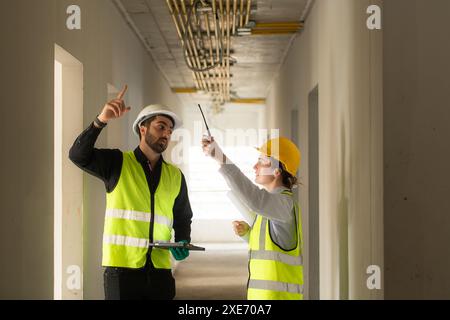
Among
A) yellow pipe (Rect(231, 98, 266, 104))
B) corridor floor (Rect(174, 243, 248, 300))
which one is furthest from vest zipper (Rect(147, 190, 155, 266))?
yellow pipe (Rect(231, 98, 266, 104))

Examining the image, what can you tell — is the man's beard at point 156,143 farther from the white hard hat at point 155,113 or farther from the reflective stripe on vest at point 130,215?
the reflective stripe on vest at point 130,215

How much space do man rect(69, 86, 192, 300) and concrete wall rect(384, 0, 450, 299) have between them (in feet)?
3.26

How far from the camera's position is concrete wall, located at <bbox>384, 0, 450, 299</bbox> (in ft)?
9.18

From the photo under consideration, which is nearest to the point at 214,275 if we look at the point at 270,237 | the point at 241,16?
the point at 241,16

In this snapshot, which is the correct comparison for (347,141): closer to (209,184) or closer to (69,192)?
(69,192)

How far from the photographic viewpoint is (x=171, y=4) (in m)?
5.24

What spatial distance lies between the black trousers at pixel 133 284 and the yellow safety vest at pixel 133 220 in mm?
30

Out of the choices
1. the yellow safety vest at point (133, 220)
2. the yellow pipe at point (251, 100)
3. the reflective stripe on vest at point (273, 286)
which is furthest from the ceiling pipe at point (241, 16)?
the yellow pipe at point (251, 100)

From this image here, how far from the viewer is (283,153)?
118 inches

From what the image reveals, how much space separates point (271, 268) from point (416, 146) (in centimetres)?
81

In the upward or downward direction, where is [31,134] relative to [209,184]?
upward

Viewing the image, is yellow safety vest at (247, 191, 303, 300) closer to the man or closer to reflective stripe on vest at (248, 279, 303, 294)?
reflective stripe on vest at (248, 279, 303, 294)
